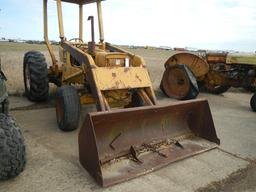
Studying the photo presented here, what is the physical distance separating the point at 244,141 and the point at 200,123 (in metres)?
1.09

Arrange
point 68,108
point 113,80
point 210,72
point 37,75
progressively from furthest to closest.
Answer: point 210,72 < point 37,75 < point 68,108 < point 113,80

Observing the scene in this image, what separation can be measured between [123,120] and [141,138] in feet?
1.43

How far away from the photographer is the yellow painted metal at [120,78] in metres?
5.24

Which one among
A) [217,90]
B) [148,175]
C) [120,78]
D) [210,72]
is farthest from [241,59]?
[148,175]

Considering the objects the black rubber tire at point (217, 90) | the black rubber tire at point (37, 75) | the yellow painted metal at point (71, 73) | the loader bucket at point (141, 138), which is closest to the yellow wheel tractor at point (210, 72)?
the black rubber tire at point (217, 90)

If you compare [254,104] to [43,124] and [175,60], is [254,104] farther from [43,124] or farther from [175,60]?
[43,124]

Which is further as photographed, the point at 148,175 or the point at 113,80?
the point at 113,80

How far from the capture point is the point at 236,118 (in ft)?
25.5

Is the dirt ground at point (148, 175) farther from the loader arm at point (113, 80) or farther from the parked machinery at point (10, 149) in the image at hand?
the loader arm at point (113, 80)

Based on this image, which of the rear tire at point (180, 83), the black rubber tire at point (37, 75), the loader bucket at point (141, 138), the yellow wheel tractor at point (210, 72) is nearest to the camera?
the loader bucket at point (141, 138)

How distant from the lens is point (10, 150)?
144 inches

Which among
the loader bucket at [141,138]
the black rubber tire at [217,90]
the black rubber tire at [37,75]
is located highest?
the black rubber tire at [37,75]

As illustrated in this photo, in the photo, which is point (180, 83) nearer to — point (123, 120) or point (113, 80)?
point (113, 80)

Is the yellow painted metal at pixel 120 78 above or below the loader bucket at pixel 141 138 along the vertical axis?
above
